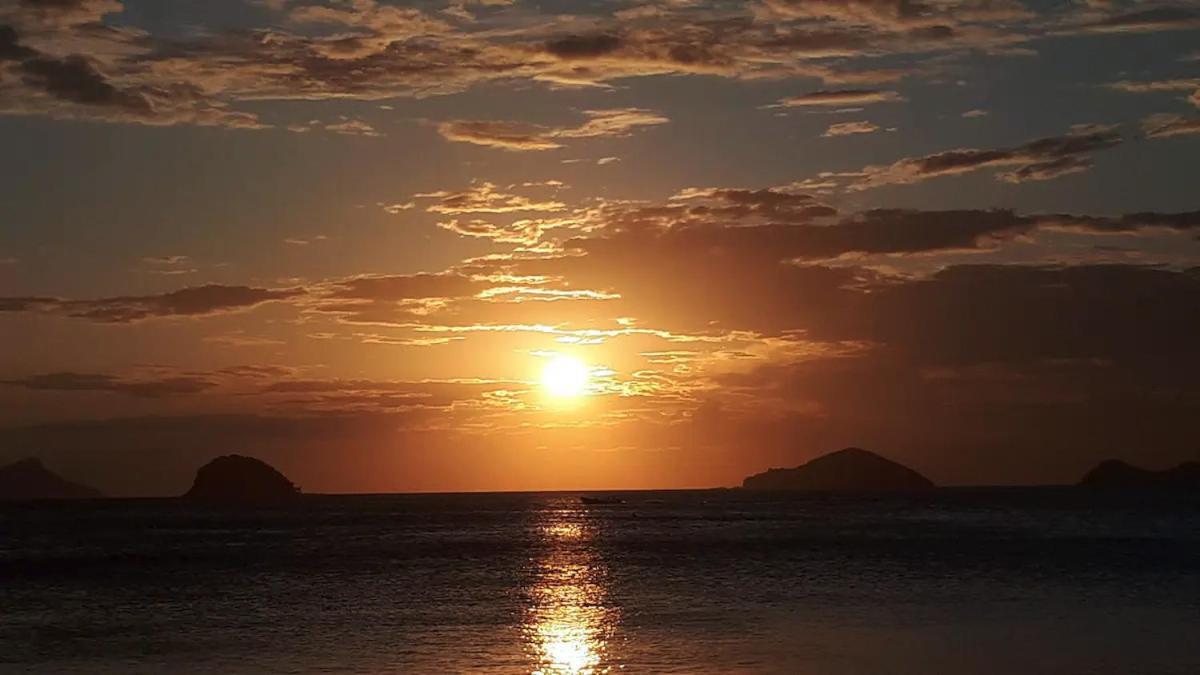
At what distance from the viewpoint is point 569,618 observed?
4841cm

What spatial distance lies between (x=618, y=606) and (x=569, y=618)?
14.6 feet

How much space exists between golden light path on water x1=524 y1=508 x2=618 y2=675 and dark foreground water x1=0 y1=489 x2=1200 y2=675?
0.17 metres

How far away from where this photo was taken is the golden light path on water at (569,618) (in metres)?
36.4

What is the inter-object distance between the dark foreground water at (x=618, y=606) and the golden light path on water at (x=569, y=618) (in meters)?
0.17

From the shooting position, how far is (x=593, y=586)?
63562 mm

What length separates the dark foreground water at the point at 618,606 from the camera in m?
37.3

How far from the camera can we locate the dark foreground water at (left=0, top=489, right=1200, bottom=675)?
3731cm

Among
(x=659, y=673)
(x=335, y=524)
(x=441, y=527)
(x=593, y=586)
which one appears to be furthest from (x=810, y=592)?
(x=335, y=524)

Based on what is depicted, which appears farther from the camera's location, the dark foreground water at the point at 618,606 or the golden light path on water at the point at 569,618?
the dark foreground water at the point at 618,606

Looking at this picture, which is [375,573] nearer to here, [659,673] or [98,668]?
[98,668]

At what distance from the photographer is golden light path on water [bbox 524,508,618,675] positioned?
3638cm

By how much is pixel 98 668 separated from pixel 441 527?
387 ft

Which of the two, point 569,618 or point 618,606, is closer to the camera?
point 569,618

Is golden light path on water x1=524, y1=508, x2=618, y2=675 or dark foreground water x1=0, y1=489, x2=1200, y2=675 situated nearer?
golden light path on water x1=524, y1=508, x2=618, y2=675
